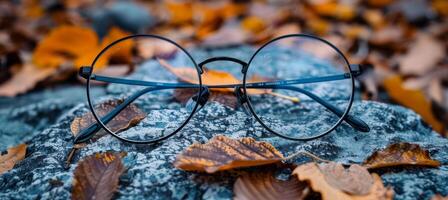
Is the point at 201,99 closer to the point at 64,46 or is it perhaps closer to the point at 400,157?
the point at 400,157

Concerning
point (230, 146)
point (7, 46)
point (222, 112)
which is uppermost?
point (7, 46)

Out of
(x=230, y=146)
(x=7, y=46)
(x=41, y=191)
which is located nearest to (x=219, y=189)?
(x=230, y=146)

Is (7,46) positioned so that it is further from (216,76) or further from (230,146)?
(230,146)

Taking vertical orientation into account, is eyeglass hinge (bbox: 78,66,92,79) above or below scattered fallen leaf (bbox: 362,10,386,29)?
below

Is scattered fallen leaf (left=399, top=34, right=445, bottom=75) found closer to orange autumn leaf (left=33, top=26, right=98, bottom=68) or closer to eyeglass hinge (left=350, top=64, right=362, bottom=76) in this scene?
eyeglass hinge (left=350, top=64, right=362, bottom=76)

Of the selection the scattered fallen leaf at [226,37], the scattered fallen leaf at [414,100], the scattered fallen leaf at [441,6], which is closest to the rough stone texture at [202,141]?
the scattered fallen leaf at [414,100]

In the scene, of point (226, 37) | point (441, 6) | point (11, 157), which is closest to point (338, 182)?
point (11, 157)

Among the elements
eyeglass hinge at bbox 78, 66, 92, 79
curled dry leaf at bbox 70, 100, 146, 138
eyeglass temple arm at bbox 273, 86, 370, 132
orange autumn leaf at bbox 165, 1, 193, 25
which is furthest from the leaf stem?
orange autumn leaf at bbox 165, 1, 193, 25
